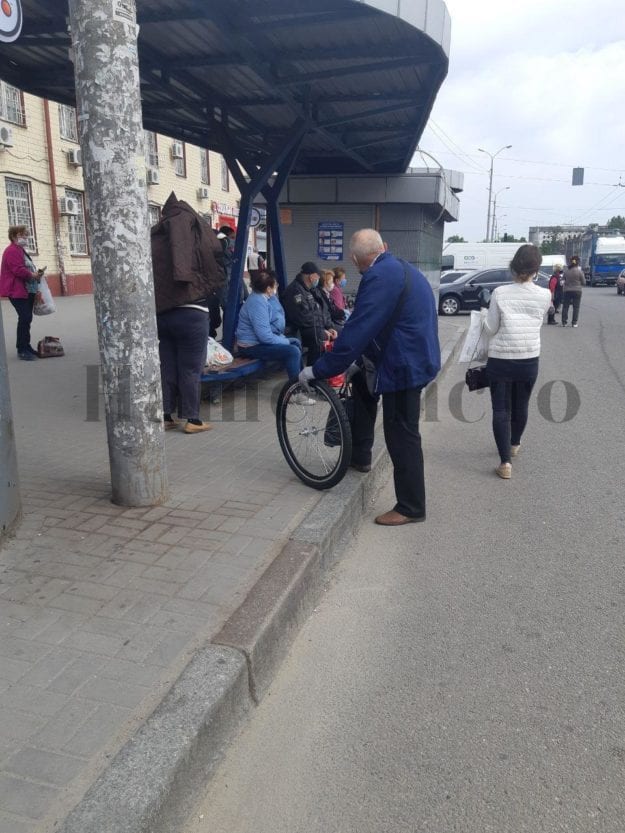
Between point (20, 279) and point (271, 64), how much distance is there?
4.76m

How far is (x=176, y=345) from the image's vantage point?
18.6 ft

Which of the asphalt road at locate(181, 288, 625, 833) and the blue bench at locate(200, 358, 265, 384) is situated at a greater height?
the blue bench at locate(200, 358, 265, 384)

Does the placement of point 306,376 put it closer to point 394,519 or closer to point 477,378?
Result: point 394,519

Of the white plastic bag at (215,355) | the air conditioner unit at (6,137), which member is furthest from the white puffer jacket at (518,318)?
the air conditioner unit at (6,137)

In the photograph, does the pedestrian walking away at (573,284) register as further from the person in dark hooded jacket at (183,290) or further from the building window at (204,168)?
the building window at (204,168)

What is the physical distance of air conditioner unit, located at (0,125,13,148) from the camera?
61.9 ft

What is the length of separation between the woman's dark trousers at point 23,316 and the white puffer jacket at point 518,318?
698 centimetres

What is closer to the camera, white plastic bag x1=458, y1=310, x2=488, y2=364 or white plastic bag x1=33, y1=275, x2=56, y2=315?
white plastic bag x1=458, y1=310, x2=488, y2=364

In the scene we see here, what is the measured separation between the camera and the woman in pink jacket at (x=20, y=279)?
9250mm

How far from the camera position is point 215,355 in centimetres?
690

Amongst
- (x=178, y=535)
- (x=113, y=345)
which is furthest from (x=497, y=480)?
(x=113, y=345)

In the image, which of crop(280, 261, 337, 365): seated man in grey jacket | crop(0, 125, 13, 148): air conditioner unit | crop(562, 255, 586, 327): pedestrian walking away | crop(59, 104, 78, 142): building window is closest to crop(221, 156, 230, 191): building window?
crop(59, 104, 78, 142): building window

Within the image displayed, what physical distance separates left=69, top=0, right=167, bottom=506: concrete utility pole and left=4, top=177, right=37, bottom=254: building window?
18.4 m

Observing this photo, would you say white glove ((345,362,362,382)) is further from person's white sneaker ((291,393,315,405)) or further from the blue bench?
the blue bench
